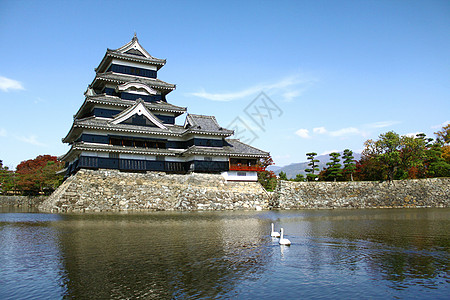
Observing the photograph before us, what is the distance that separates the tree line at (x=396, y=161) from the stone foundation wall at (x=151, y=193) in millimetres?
15064

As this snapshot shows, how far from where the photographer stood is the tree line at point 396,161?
38.6 m

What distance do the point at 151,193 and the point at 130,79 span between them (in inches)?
588

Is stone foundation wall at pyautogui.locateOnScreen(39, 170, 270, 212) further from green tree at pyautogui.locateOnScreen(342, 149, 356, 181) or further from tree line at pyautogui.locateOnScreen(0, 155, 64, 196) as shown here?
tree line at pyautogui.locateOnScreen(0, 155, 64, 196)

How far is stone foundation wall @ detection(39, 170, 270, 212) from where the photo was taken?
28.3 m

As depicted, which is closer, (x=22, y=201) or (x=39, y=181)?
(x=22, y=201)

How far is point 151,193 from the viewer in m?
31.1

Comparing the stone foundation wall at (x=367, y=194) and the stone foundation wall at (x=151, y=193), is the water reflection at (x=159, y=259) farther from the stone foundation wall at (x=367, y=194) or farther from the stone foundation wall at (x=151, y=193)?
the stone foundation wall at (x=367, y=194)

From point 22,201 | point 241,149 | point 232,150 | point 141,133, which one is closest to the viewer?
point 141,133

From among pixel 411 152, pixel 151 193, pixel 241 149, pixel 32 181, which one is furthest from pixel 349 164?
pixel 32 181

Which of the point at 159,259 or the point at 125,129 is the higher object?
the point at 125,129

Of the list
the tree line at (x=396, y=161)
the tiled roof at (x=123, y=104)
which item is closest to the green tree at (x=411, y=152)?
the tree line at (x=396, y=161)

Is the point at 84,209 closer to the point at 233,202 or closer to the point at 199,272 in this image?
the point at 233,202

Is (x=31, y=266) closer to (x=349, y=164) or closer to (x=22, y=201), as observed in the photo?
(x=22, y=201)

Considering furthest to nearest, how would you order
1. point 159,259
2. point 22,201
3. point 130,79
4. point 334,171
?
point 22,201 → point 334,171 → point 130,79 → point 159,259
